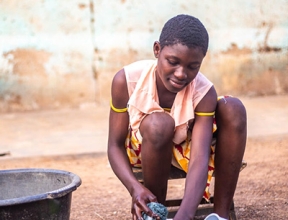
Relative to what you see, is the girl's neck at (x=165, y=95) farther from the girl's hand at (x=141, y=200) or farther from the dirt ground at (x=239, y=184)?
the dirt ground at (x=239, y=184)

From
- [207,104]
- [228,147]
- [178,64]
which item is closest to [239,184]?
[228,147]

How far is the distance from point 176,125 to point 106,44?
411 cm

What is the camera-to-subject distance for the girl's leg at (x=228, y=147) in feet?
8.89

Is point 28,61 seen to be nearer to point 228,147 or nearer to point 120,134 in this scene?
point 120,134

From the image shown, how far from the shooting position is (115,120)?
2.80 m

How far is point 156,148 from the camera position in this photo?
8.41 ft

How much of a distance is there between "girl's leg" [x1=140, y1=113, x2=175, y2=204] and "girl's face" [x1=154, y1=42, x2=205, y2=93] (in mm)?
157

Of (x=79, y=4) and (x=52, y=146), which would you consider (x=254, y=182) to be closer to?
(x=52, y=146)

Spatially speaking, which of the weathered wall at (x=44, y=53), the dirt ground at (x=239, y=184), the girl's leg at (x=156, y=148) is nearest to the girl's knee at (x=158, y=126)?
the girl's leg at (x=156, y=148)

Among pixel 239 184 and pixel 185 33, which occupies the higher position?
pixel 185 33

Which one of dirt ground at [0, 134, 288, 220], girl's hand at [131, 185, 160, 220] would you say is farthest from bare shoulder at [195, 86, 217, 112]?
dirt ground at [0, 134, 288, 220]

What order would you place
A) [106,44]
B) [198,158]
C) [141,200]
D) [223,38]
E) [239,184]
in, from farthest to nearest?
[223,38] < [106,44] < [239,184] < [198,158] < [141,200]

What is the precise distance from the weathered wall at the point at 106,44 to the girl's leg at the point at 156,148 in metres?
4.06

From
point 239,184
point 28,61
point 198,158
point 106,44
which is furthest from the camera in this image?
point 106,44
